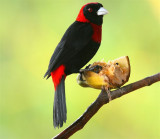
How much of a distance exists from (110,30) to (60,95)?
1220 millimetres

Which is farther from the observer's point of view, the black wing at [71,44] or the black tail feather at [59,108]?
the black wing at [71,44]

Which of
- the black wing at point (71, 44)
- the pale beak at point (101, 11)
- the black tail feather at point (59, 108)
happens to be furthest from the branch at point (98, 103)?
the pale beak at point (101, 11)

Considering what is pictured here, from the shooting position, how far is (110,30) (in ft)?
9.41

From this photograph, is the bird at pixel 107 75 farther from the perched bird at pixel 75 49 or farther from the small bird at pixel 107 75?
the perched bird at pixel 75 49

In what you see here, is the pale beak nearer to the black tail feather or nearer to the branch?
the black tail feather

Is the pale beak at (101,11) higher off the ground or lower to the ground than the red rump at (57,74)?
higher

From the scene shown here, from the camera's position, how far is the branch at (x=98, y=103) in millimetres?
1323

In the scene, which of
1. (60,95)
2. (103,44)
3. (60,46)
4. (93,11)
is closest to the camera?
(60,95)

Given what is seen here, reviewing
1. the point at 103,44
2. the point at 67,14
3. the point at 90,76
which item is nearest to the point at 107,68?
the point at 90,76

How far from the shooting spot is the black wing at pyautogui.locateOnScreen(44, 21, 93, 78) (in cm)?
192

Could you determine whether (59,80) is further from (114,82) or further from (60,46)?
(114,82)

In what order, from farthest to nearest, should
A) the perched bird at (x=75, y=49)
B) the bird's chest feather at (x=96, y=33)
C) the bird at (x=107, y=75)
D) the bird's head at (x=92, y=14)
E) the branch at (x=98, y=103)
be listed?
the bird's head at (x=92, y=14)
the bird's chest feather at (x=96, y=33)
the perched bird at (x=75, y=49)
the bird at (x=107, y=75)
the branch at (x=98, y=103)

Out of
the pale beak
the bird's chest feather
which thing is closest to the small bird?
the bird's chest feather

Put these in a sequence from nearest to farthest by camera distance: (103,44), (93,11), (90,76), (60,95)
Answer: (90,76), (60,95), (93,11), (103,44)
